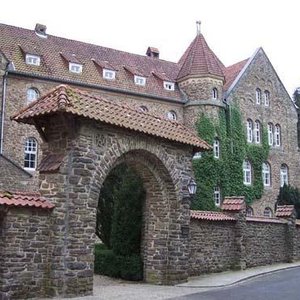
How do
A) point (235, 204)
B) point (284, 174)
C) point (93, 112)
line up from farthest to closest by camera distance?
point (284, 174)
point (235, 204)
point (93, 112)

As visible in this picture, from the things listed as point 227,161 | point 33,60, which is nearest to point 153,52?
point 227,161

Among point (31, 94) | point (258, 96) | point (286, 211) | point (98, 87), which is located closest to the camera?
point (286, 211)

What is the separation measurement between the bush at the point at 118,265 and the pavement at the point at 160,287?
0.88 feet

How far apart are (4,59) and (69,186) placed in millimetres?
19370

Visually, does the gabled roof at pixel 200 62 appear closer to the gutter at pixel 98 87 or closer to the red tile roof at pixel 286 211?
the gutter at pixel 98 87

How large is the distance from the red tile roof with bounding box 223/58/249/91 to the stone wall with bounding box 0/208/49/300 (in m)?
27.8

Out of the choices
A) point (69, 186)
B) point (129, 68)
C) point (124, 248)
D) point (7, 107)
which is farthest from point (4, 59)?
point (69, 186)

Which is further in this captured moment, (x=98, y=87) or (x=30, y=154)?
(x=98, y=87)

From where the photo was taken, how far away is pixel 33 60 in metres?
30.9

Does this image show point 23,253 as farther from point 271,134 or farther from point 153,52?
point 153,52

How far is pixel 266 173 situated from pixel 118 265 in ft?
82.4

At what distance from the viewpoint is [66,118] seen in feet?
39.1

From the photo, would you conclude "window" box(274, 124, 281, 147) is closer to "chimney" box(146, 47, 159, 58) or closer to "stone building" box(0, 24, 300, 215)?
"stone building" box(0, 24, 300, 215)

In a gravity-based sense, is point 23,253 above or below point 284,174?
below
